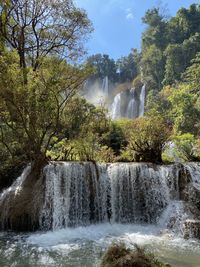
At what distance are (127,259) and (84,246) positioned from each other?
3.77 m

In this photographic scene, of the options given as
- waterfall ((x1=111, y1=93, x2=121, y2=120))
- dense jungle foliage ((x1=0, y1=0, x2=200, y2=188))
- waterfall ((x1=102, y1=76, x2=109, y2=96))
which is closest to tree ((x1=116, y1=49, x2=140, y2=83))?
waterfall ((x1=102, y1=76, x2=109, y2=96))

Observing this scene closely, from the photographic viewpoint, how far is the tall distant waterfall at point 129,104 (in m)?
34.6

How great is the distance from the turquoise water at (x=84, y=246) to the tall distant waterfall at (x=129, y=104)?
25278 millimetres

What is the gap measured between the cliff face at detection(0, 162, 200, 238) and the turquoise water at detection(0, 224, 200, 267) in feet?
1.74

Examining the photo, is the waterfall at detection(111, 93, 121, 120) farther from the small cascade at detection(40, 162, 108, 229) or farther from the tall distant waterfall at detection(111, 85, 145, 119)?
the small cascade at detection(40, 162, 108, 229)

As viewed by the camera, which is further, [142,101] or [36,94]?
[142,101]

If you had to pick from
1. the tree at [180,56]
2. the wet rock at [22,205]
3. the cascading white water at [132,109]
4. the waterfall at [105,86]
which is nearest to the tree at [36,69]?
the wet rock at [22,205]

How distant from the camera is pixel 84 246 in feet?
25.9

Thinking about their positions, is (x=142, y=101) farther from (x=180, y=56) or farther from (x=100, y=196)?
(x=100, y=196)

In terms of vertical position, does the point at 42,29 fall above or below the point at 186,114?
above

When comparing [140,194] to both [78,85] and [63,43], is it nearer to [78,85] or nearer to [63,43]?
[78,85]

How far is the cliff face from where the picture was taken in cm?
984

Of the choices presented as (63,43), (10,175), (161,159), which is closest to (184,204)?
(161,159)

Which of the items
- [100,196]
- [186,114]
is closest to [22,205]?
[100,196]
